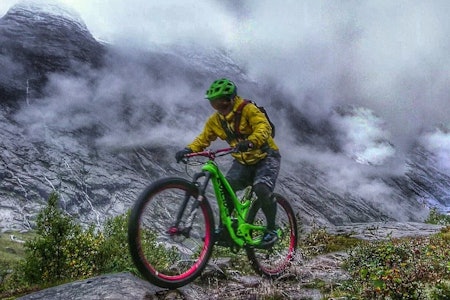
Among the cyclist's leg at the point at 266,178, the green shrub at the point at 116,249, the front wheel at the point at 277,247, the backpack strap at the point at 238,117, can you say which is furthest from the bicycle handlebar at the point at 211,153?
the green shrub at the point at 116,249

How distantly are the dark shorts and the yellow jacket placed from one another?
0.45ft

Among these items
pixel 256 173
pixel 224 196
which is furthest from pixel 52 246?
pixel 224 196

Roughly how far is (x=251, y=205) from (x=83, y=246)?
161 feet

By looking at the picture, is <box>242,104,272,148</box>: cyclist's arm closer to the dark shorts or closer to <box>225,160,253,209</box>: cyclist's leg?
the dark shorts

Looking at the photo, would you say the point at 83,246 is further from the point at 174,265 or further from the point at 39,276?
the point at 174,265

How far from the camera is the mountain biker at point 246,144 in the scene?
884 centimetres

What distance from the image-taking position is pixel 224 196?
878 centimetres

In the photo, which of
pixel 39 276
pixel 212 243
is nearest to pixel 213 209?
pixel 212 243

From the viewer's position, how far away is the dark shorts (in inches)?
381

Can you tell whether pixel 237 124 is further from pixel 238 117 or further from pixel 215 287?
pixel 215 287

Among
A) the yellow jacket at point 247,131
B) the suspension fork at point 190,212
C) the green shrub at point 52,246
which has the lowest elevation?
the green shrub at point 52,246

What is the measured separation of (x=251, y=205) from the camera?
10.0 meters

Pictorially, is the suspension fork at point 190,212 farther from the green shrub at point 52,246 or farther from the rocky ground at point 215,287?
the green shrub at point 52,246

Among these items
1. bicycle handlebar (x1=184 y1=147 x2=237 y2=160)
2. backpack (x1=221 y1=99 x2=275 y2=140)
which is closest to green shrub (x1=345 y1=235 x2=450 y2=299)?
bicycle handlebar (x1=184 y1=147 x2=237 y2=160)
